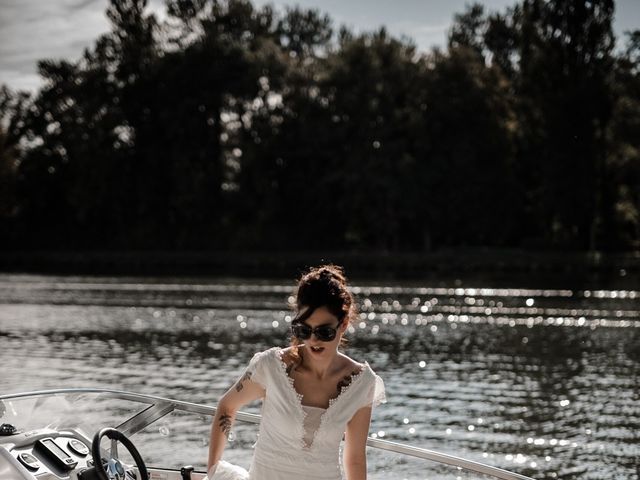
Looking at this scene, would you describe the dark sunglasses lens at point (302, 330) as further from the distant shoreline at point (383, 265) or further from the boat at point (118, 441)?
the distant shoreline at point (383, 265)

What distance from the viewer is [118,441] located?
4512 millimetres

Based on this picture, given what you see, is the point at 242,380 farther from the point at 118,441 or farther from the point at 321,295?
the point at 118,441

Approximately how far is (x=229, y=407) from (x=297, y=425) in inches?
12.7

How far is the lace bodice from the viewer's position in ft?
11.5

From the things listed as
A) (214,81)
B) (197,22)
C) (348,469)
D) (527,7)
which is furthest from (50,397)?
(197,22)

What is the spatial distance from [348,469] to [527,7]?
44.0 metres

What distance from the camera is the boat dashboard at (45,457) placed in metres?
4.08

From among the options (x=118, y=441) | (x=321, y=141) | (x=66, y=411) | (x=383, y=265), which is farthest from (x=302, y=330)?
(x=321, y=141)

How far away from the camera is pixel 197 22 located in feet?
174

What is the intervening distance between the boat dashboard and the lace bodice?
864 millimetres

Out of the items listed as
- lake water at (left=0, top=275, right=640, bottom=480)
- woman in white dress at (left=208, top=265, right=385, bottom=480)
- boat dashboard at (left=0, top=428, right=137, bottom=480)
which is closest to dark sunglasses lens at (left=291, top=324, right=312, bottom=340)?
woman in white dress at (left=208, top=265, right=385, bottom=480)

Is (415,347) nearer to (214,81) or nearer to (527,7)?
(527,7)

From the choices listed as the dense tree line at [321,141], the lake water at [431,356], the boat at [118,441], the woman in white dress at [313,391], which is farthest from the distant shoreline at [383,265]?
the woman in white dress at [313,391]

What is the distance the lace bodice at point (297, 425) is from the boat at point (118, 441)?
63 cm
